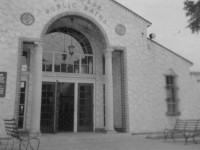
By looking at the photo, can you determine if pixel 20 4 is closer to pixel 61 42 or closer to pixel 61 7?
pixel 61 7

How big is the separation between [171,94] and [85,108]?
4.45 metres

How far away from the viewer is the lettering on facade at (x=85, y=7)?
10.2 metres

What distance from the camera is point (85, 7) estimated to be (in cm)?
1070

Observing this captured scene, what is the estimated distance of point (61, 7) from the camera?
1027 cm

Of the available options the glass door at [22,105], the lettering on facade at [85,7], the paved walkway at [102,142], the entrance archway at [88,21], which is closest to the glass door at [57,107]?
the glass door at [22,105]

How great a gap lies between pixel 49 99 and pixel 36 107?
1662 mm

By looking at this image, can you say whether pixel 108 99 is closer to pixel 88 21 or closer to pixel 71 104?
pixel 71 104

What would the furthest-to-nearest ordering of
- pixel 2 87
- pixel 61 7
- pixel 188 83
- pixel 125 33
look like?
pixel 188 83, pixel 125 33, pixel 61 7, pixel 2 87

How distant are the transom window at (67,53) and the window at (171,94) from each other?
13.3ft

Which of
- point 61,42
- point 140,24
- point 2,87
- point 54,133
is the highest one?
point 140,24

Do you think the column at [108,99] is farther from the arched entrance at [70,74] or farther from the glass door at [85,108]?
the glass door at [85,108]

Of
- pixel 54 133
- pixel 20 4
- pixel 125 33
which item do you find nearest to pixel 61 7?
pixel 20 4

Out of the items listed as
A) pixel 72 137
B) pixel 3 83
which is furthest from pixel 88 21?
pixel 72 137

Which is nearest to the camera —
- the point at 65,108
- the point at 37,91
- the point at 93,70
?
the point at 37,91
